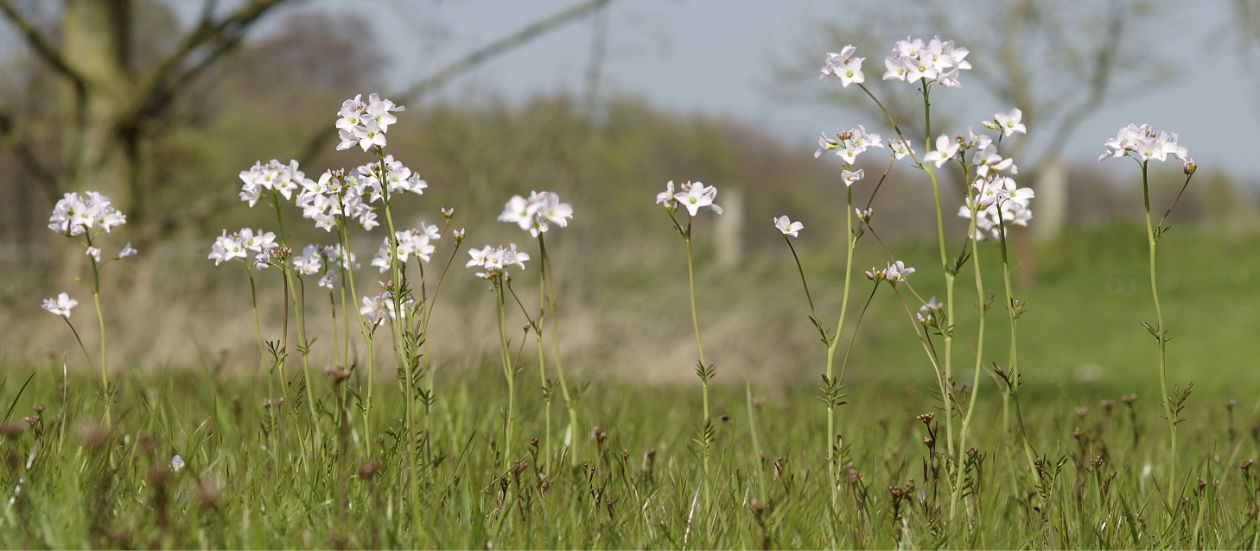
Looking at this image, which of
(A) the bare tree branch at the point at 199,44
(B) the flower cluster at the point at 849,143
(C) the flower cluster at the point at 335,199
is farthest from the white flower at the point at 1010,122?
(A) the bare tree branch at the point at 199,44

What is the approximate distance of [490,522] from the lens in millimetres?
2041

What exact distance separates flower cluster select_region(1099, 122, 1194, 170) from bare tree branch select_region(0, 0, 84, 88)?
24.8ft

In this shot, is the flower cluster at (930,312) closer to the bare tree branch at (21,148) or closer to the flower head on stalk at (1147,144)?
the flower head on stalk at (1147,144)

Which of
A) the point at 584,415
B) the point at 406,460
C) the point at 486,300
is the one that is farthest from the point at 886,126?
the point at 406,460

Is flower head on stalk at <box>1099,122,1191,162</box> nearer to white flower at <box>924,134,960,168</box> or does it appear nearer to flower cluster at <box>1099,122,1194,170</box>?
flower cluster at <box>1099,122,1194,170</box>

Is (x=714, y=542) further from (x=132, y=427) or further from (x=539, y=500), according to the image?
(x=132, y=427)

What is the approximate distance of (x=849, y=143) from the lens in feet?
6.50

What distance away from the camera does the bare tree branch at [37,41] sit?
6.82 meters

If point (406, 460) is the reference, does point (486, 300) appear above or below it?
above

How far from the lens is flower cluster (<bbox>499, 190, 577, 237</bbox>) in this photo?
1.77 meters

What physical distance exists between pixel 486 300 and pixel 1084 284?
1341 cm

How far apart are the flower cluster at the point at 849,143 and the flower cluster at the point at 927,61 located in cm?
14

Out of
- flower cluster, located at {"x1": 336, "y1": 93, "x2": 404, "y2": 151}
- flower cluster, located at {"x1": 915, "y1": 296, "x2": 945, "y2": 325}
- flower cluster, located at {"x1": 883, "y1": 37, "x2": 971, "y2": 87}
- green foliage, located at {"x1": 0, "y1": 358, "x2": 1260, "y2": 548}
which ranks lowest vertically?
green foliage, located at {"x1": 0, "y1": 358, "x2": 1260, "y2": 548}

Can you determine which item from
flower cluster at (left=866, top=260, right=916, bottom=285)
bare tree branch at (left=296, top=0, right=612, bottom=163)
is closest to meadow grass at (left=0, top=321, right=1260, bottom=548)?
flower cluster at (left=866, top=260, right=916, bottom=285)
